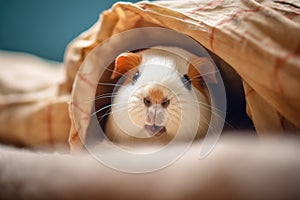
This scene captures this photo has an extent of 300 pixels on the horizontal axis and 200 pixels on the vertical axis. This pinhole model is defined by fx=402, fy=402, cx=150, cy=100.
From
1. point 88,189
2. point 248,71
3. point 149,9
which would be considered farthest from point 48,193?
point 149,9

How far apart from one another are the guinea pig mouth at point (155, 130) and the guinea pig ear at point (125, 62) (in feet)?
0.54

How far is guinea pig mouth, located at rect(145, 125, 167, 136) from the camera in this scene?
0.84 m

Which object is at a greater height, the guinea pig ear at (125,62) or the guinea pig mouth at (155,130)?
the guinea pig ear at (125,62)

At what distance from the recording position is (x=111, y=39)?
3.27 ft

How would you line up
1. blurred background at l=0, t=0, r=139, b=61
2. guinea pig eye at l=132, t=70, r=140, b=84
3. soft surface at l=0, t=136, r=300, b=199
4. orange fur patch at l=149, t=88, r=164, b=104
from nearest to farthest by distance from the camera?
1. soft surface at l=0, t=136, r=300, b=199
2. orange fur patch at l=149, t=88, r=164, b=104
3. guinea pig eye at l=132, t=70, r=140, b=84
4. blurred background at l=0, t=0, r=139, b=61

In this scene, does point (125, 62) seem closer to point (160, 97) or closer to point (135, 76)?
point (135, 76)

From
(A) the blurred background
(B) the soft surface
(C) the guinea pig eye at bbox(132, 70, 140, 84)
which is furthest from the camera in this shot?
(A) the blurred background

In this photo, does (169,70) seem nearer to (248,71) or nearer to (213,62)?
(213,62)

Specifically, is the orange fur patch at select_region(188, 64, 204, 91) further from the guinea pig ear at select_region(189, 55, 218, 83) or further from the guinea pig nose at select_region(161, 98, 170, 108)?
the guinea pig nose at select_region(161, 98, 170, 108)

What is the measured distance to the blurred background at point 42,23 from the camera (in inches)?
82.5

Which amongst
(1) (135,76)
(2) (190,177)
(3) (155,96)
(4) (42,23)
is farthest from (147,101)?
(4) (42,23)

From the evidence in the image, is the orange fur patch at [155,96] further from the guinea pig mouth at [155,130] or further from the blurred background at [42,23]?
the blurred background at [42,23]

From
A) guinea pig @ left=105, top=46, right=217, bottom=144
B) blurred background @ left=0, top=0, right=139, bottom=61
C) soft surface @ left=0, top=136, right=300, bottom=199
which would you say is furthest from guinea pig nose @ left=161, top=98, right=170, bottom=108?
blurred background @ left=0, top=0, right=139, bottom=61

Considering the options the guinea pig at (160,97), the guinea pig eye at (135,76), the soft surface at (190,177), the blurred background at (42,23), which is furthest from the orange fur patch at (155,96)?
the blurred background at (42,23)
